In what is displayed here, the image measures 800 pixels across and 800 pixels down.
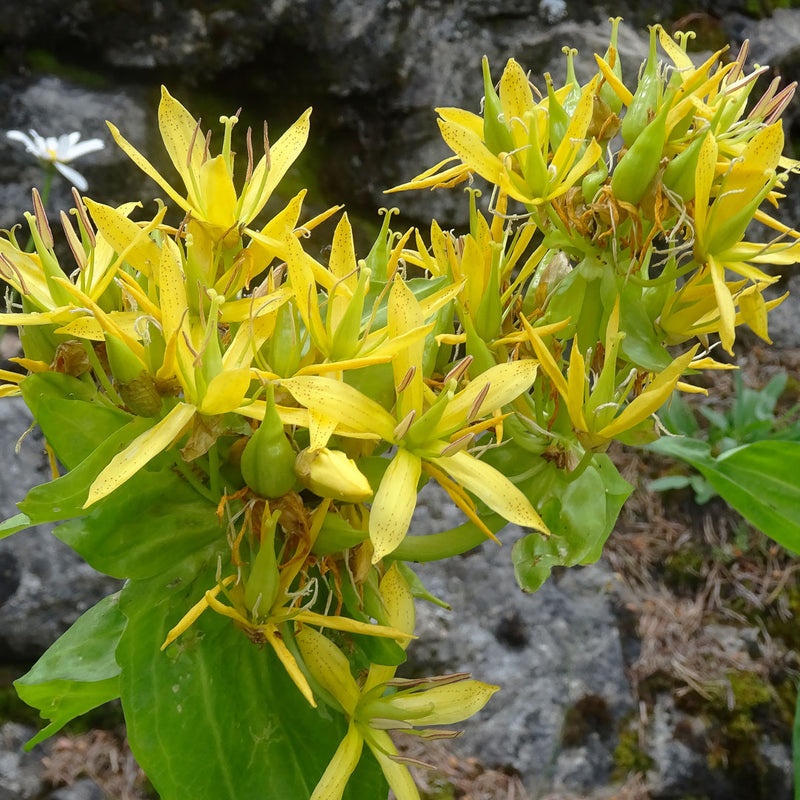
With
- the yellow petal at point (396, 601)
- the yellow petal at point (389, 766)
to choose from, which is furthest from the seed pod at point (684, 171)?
the yellow petal at point (389, 766)

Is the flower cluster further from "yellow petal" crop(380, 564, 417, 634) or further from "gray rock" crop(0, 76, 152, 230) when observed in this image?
"gray rock" crop(0, 76, 152, 230)

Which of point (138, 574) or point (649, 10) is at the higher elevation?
point (649, 10)

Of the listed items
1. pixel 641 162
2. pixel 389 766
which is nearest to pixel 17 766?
A: pixel 389 766

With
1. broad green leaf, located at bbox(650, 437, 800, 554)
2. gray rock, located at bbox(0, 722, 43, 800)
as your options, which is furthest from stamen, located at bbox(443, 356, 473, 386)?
gray rock, located at bbox(0, 722, 43, 800)

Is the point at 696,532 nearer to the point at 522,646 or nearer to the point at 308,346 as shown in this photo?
the point at 522,646

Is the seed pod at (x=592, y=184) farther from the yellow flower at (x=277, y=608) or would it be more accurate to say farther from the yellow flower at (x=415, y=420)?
the yellow flower at (x=277, y=608)

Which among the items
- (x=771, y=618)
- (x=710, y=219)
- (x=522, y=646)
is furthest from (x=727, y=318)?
(x=771, y=618)
